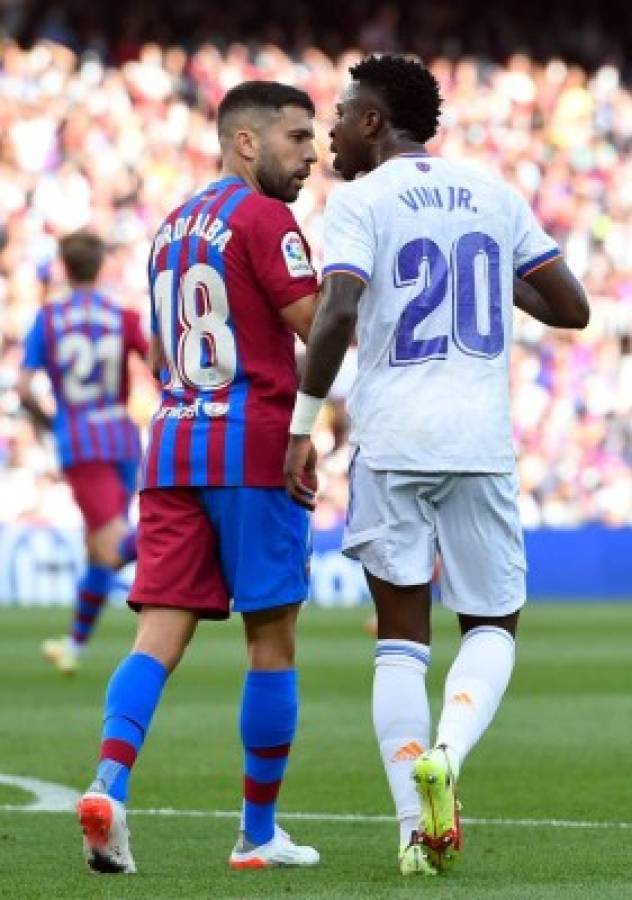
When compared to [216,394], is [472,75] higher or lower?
higher

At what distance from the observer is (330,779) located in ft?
27.4

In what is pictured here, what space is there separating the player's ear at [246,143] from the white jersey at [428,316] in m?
0.33

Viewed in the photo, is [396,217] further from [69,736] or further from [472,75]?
[472,75]

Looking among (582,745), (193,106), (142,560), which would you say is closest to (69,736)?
(582,745)

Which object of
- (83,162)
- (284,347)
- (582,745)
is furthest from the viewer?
(83,162)

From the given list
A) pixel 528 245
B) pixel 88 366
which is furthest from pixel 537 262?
pixel 88 366

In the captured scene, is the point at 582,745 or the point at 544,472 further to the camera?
the point at 544,472

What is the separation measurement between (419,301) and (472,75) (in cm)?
2417

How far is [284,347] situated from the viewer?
604cm

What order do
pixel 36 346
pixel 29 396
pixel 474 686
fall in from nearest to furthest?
1. pixel 474 686
2. pixel 36 346
3. pixel 29 396

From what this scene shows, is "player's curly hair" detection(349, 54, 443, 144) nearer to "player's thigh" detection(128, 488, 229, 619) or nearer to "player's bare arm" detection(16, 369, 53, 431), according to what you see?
"player's thigh" detection(128, 488, 229, 619)

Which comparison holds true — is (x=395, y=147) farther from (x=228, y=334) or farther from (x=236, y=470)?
(x=236, y=470)

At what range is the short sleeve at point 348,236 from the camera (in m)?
5.76

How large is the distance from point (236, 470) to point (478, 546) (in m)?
0.63
